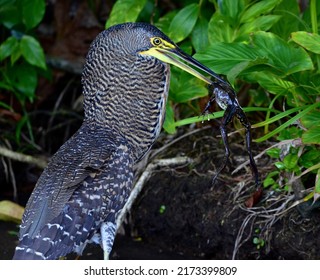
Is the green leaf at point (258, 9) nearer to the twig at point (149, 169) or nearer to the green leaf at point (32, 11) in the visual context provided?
the twig at point (149, 169)

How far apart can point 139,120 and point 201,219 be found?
34.4 inches

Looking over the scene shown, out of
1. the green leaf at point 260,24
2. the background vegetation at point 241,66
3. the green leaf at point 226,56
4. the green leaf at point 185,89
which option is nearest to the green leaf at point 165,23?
the background vegetation at point 241,66

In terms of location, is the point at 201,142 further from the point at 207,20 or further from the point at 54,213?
the point at 54,213

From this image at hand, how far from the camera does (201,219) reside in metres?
5.32

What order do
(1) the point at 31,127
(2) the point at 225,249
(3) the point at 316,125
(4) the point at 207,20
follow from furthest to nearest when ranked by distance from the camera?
(1) the point at 31,127 < (4) the point at 207,20 < (2) the point at 225,249 < (3) the point at 316,125

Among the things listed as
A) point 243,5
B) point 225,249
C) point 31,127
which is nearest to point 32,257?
point 225,249

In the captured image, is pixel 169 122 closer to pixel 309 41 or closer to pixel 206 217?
pixel 206 217

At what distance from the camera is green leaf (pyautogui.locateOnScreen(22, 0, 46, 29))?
615cm

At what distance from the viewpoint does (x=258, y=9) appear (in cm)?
490

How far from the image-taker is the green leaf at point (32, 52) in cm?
606

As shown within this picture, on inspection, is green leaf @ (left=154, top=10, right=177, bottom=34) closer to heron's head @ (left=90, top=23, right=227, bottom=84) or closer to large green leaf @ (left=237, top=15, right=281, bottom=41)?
large green leaf @ (left=237, top=15, right=281, bottom=41)

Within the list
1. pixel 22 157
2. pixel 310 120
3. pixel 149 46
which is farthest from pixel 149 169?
pixel 310 120

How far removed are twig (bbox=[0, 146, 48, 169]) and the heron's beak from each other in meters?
1.81

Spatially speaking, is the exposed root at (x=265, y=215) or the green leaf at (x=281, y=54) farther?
the exposed root at (x=265, y=215)
